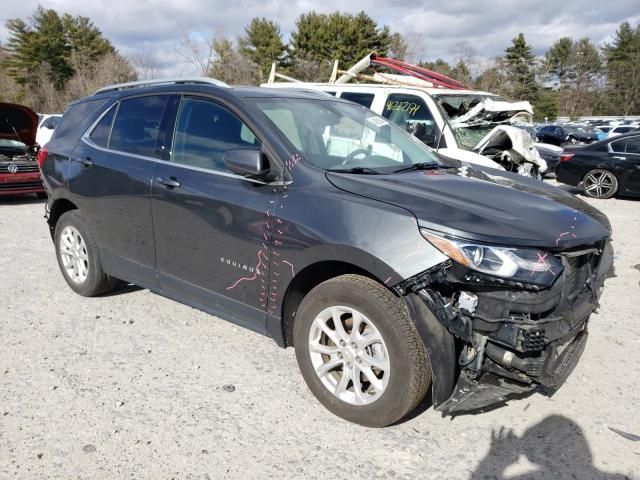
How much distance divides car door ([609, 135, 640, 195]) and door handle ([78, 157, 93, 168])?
10545mm

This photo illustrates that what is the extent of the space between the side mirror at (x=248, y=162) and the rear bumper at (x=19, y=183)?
7.63 m

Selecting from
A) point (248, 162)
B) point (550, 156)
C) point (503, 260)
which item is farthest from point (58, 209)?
point (550, 156)

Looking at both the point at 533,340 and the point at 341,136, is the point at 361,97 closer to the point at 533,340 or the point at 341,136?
the point at 341,136

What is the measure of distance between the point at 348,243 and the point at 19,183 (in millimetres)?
8786

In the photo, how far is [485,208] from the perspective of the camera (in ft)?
8.98

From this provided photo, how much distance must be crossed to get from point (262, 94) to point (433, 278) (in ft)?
6.15

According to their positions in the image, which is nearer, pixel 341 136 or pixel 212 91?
pixel 212 91

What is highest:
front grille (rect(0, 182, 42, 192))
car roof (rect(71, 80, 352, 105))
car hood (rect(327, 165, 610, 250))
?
car roof (rect(71, 80, 352, 105))

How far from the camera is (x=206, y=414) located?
3.01 m

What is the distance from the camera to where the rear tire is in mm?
4441

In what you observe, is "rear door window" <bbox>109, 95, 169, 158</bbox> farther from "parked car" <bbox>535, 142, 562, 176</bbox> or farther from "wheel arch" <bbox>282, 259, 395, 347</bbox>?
"parked car" <bbox>535, 142, 562, 176</bbox>

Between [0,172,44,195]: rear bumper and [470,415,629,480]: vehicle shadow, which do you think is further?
[0,172,44,195]: rear bumper

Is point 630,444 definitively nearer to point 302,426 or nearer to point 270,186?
point 302,426

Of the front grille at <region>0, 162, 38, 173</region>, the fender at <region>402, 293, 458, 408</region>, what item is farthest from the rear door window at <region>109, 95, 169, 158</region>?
the front grille at <region>0, 162, 38, 173</region>
